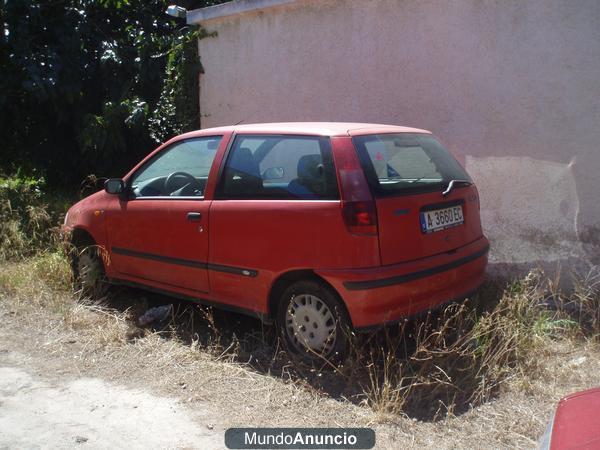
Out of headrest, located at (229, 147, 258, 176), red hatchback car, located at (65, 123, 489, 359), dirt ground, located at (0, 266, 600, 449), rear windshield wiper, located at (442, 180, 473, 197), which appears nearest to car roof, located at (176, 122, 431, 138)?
red hatchback car, located at (65, 123, 489, 359)

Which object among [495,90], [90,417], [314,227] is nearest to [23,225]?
[90,417]

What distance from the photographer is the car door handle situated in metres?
4.48

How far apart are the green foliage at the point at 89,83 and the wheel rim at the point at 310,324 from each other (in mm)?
4718

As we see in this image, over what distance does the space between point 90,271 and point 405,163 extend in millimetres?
3132

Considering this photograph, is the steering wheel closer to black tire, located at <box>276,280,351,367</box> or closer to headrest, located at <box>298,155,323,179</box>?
headrest, located at <box>298,155,323,179</box>

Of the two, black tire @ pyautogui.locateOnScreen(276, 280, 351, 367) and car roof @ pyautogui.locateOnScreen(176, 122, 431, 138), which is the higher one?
car roof @ pyautogui.locateOnScreen(176, 122, 431, 138)

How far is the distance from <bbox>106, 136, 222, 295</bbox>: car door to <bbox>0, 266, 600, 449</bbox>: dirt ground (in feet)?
1.72

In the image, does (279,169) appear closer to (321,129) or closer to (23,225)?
(321,129)

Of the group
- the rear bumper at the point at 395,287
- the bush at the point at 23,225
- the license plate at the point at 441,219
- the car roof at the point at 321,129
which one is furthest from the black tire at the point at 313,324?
the bush at the point at 23,225

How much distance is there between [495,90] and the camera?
17.9ft

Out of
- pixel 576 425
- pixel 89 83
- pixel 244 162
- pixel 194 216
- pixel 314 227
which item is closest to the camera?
pixel 576 425

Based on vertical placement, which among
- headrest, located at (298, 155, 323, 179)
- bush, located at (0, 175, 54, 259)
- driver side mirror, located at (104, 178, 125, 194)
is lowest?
bush, located at (0, 175, 54, 259)

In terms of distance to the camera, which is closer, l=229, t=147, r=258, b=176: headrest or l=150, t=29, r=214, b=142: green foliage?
l=229, t=147, r=258, b=176: headrest

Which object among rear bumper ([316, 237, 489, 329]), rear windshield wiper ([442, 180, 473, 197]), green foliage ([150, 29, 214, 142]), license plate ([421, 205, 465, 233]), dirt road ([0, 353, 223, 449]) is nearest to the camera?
dirt road ([0, 353, 223, 449])
